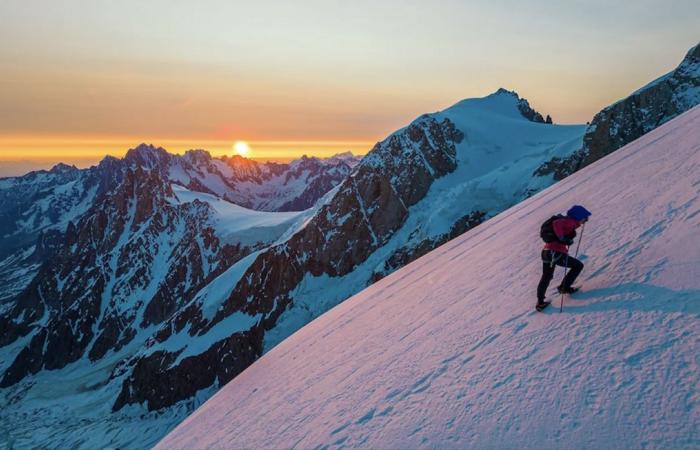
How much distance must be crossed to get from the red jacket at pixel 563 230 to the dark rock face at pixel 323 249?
260ft

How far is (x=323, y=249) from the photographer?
9338cm

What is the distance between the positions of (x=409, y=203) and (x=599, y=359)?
83775mm

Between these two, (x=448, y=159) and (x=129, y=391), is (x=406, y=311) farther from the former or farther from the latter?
(x=129, y=391)

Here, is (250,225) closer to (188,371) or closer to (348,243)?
(188,371)

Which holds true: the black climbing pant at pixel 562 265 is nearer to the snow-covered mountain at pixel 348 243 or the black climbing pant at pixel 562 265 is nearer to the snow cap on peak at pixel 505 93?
the snow-covered mountain at pixel 348 243

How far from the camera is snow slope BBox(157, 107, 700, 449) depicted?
15.8 feet

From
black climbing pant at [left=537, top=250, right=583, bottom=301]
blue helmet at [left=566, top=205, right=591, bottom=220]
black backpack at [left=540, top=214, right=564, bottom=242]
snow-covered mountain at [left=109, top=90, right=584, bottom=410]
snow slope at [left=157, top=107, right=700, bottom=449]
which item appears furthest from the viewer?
snow-covered mountain at [left=109, top=90, right=584, bottom=410]

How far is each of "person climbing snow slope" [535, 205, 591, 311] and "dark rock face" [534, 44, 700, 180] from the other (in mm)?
61211

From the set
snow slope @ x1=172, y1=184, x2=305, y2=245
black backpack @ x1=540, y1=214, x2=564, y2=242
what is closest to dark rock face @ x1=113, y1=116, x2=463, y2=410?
snow slope @ x1=172, y1=184, x2=305, y2=245

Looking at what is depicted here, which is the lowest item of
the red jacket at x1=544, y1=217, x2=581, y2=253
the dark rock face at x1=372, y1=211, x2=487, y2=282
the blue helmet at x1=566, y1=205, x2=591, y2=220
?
the dark rock face at x1=372, y1=211, x2=487, y2=282

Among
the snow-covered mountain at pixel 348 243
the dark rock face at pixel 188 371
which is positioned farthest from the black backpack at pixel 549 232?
the dark rock face at pixel 188 371

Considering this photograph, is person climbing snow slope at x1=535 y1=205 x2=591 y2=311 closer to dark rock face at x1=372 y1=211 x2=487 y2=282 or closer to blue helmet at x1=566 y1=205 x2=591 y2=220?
blue helmet at x1=566 y1=205 x2=591 y2=220

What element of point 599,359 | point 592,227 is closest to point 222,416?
point 599,359

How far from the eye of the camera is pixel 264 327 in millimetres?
87250
